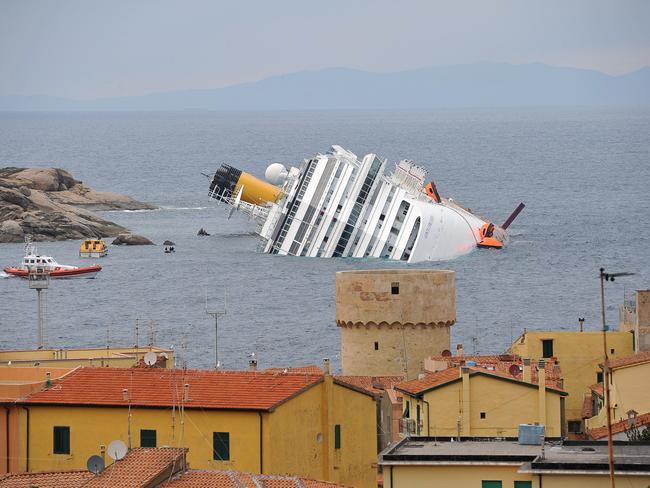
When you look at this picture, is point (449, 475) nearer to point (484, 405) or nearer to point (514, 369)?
point (484, 405)

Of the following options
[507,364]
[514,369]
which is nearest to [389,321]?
[507,364]

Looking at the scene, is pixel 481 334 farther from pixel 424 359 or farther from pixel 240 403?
pixel 240 403

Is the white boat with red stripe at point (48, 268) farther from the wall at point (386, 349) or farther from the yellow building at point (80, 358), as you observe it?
the yellow building at point (80, 358)

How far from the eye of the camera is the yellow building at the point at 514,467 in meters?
26.9

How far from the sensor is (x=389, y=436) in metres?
38.7

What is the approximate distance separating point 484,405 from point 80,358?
9267 millimetres

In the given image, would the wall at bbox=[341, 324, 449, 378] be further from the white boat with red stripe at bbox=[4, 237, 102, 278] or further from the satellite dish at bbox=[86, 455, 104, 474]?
the white boat with red stripe at bbox=[4, 237, 102, 278]

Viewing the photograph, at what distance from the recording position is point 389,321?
48.1 meters

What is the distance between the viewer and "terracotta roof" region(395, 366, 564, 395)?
3831cm

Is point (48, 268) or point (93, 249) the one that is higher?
point (93, 249)

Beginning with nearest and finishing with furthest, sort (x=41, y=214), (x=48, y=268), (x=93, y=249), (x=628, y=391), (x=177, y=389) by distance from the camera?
(x=177, y=389) < (x=628, y=391) < (x=48, y=268) < (x=93, y=249) < (x=41, y=214)

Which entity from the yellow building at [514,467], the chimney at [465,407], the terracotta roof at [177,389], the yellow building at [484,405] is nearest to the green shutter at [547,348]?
the yellow building at [484,405]

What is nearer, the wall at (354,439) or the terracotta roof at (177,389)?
the terracotta roof at (177,389)

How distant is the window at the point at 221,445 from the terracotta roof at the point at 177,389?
1.37 feet
